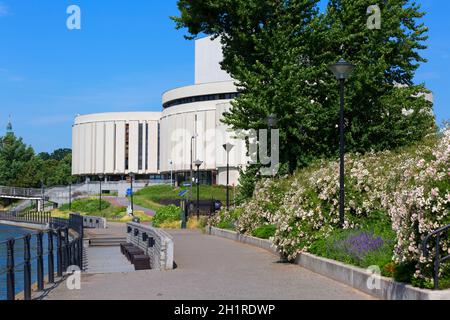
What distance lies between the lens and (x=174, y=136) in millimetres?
121312

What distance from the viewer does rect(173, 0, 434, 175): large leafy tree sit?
26.8m

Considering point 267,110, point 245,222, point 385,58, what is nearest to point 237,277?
point 245,222

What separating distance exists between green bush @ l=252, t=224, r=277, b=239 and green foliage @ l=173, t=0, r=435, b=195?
5155mm

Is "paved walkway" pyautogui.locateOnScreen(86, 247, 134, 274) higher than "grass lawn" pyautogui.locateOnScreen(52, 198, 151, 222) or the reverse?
higher

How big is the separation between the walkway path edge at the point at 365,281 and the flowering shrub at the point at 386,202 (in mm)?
273

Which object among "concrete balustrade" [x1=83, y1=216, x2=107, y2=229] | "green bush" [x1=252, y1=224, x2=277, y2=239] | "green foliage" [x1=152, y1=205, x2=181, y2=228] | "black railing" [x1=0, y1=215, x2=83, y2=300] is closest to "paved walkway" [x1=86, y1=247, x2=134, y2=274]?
"black railing" [x1=0, y1=215, x2=83, y2=300]

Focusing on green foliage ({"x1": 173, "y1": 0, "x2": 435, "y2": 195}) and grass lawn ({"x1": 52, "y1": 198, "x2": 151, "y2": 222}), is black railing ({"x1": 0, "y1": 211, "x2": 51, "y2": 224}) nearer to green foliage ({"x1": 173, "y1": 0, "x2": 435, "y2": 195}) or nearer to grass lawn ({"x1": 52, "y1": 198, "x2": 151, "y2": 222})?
grass lawn ({"x1": 52, "y1": 198, "x2": 151, "y2": 222})

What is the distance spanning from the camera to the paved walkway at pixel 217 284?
1084 centimetres

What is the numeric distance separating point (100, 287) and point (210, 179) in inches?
4129

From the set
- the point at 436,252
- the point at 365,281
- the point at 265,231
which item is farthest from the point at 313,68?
the point at 436,252

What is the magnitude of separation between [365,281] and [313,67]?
1767 centimetres

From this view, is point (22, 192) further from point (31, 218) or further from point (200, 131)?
point (200, 131)

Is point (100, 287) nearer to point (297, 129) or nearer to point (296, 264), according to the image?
point (296, 264)
